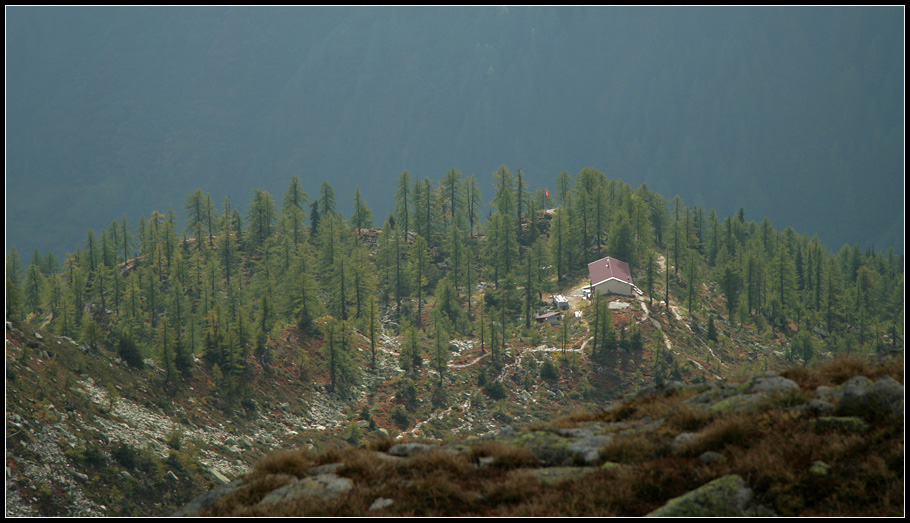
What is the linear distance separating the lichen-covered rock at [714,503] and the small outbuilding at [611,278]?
66.7m

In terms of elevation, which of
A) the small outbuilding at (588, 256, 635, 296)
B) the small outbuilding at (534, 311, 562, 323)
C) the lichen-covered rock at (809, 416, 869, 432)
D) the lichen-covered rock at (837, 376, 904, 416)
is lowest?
the lichen-covered rock at (809, 416, 869, 432)

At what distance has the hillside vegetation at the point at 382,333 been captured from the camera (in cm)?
3112

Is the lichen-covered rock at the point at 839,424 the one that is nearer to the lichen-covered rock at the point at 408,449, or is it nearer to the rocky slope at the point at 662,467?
the rocky slope at the point at 662,467

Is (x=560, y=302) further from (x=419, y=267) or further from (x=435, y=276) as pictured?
(x=435, y=276)

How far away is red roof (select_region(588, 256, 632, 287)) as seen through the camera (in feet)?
261

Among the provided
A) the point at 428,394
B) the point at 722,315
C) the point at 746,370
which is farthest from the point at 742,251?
the point at 428,394

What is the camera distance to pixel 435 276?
297ft

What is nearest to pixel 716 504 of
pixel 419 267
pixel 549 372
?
pixel 549 372

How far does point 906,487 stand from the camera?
9.19m

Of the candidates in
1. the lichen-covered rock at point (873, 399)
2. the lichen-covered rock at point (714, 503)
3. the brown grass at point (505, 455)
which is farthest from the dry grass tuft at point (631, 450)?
the lichen-covered rock at point (873, 399)

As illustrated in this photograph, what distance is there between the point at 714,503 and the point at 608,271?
72560 mm

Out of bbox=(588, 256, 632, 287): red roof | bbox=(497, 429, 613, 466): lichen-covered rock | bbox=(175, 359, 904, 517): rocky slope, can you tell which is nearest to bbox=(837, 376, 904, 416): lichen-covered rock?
bbox=(175, 359, 904, 517): rocky slope

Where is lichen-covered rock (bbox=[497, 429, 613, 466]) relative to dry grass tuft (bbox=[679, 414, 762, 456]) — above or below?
below

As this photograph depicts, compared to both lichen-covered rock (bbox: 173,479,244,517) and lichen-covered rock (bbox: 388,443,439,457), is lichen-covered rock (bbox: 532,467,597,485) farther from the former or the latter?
lichen-covered rock (bbox: 173,479,244,517)
